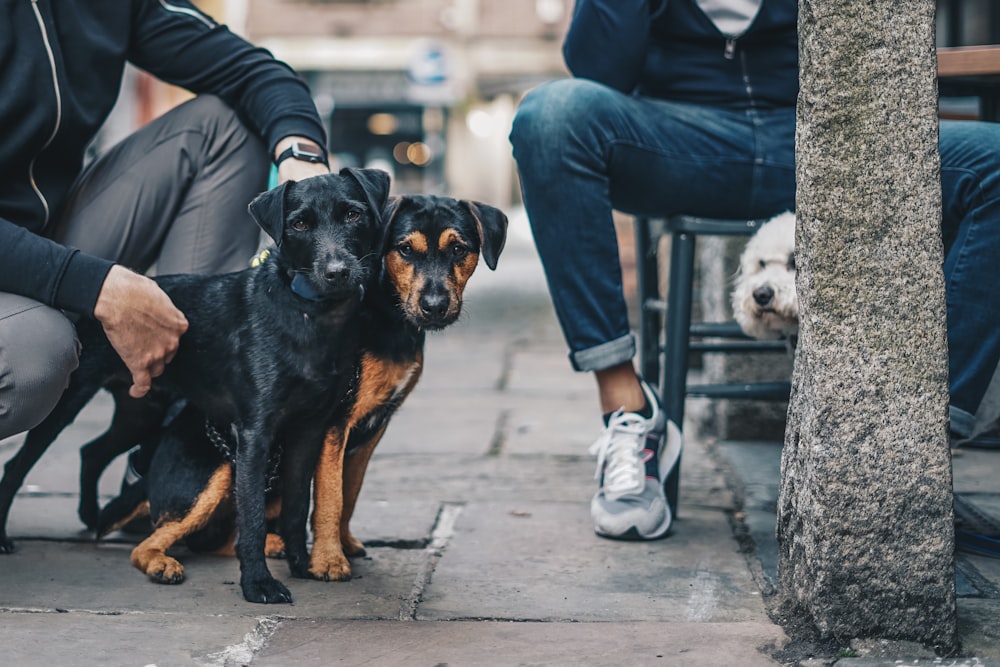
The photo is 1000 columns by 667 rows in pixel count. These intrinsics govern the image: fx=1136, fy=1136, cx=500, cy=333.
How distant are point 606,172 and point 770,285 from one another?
1.95 ft

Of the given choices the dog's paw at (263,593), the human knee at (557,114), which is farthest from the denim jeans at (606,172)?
the dog's paw at (263,593)

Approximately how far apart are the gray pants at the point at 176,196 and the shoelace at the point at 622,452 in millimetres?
1012

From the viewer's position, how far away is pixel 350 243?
7.55 ft

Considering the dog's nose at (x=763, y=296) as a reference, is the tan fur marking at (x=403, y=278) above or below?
above

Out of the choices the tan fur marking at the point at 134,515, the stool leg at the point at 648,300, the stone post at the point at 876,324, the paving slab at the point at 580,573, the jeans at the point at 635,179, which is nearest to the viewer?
the stone post at the point at 876,324

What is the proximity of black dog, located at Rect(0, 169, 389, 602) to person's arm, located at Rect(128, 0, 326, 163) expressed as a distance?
48 cm

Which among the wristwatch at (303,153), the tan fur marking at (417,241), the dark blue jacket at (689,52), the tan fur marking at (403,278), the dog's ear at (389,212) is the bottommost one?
the tan fur marking at (403,278)

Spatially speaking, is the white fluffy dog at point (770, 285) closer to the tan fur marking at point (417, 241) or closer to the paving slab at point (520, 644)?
the tan fur marking at point (417, 241)

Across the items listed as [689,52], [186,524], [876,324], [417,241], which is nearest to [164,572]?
[186,524]

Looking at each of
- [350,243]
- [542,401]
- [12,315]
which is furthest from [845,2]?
[542,401]

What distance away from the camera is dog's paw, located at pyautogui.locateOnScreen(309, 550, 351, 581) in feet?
7.82

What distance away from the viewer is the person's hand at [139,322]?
2254 mm

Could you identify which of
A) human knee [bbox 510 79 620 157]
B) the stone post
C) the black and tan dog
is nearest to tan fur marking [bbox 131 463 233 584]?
the black and tan dog

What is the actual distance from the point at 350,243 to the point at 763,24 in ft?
4.20
